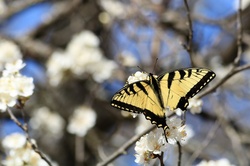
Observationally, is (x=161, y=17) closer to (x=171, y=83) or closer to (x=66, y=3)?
(x=66, y=3)

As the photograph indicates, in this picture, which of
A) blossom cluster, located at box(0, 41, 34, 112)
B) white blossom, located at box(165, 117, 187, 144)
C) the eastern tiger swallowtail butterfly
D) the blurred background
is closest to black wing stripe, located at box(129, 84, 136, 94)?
the eastern tiger swallowtail butterfly

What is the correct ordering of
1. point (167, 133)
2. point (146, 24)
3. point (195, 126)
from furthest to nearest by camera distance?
point (195, 126) → point (146, 24) → point (167, 133)

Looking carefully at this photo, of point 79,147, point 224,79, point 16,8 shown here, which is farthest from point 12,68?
point 16,8

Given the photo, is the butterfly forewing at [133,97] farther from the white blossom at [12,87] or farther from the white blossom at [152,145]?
the white blossom at [12,87]

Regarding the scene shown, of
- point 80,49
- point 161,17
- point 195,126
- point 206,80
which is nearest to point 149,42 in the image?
point 161,17

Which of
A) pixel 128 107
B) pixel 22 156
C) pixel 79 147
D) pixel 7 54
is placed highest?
pixel 7 54

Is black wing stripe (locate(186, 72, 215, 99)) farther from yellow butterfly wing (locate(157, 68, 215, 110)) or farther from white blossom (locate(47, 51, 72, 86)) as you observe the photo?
white blossom (locate(47, 51, 72, 86))

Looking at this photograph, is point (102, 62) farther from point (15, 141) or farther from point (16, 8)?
point (15, 141)
